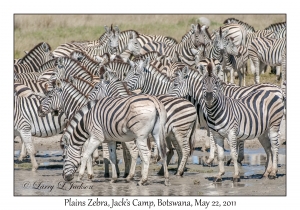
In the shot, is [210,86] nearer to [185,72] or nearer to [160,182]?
[160,182]

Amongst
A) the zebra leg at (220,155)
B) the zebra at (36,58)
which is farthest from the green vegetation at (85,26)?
the zebra leg at (220,155)

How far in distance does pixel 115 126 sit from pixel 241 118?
2.13 metres

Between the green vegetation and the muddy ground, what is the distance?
12334mm

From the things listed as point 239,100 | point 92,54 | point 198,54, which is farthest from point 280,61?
point 239,100

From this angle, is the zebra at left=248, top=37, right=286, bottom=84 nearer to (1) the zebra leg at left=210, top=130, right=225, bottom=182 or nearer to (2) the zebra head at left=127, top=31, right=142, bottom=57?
(2) the zebra head at left=127, top=31, right=142, bottom=57

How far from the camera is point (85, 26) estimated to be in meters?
30.6

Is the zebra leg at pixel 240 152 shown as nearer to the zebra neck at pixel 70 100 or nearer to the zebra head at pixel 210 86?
the zebra head at pixel 210 86

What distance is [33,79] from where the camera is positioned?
755 inches

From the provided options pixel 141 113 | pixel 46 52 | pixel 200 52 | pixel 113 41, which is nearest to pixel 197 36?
pixel 200 52

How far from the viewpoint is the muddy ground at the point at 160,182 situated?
12.7m

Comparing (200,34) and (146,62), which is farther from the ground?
(200,34)

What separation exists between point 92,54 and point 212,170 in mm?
9235

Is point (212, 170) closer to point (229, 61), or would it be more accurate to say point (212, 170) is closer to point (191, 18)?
point (229, 61)

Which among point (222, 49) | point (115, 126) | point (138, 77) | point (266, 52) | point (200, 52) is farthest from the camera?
point (266, 52)
